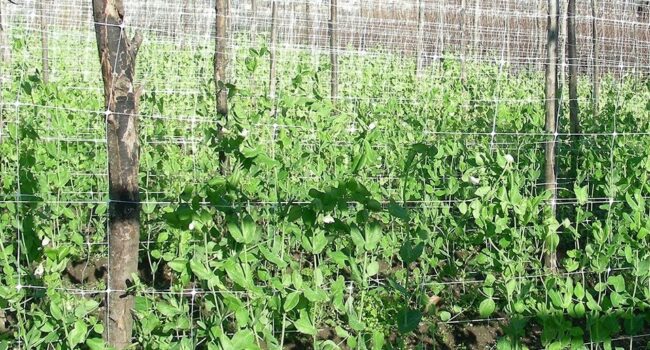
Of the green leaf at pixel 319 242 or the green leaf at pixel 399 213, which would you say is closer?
the green leaf at pixel 399 213

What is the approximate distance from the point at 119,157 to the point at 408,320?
1047mm

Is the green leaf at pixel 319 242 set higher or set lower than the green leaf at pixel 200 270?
higher

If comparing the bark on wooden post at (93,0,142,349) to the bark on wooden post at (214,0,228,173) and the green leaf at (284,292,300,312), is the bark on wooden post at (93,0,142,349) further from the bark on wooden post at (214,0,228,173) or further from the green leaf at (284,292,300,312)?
the bark on wooden post at (214,0,228,173)

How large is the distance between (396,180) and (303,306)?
7.24ft

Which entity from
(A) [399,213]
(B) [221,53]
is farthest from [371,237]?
(B) [221,53]

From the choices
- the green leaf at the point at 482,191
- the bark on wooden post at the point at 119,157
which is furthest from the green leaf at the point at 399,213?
the bark on wooden post at the point at 119,157

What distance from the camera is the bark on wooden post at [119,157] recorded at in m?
2.36

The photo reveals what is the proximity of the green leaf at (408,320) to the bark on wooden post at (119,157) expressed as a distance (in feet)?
2.97

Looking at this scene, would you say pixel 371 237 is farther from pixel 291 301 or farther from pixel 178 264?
pixel 178 264

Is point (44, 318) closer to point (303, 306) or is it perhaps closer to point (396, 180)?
point (303, 306)

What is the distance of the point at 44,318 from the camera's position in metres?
2.14

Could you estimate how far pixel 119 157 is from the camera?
2.39 metres

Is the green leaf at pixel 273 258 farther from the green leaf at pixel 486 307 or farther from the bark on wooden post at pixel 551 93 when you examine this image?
the bark on wooden post at pixel 551 93

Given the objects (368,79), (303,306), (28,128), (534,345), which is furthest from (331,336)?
(368,79)
